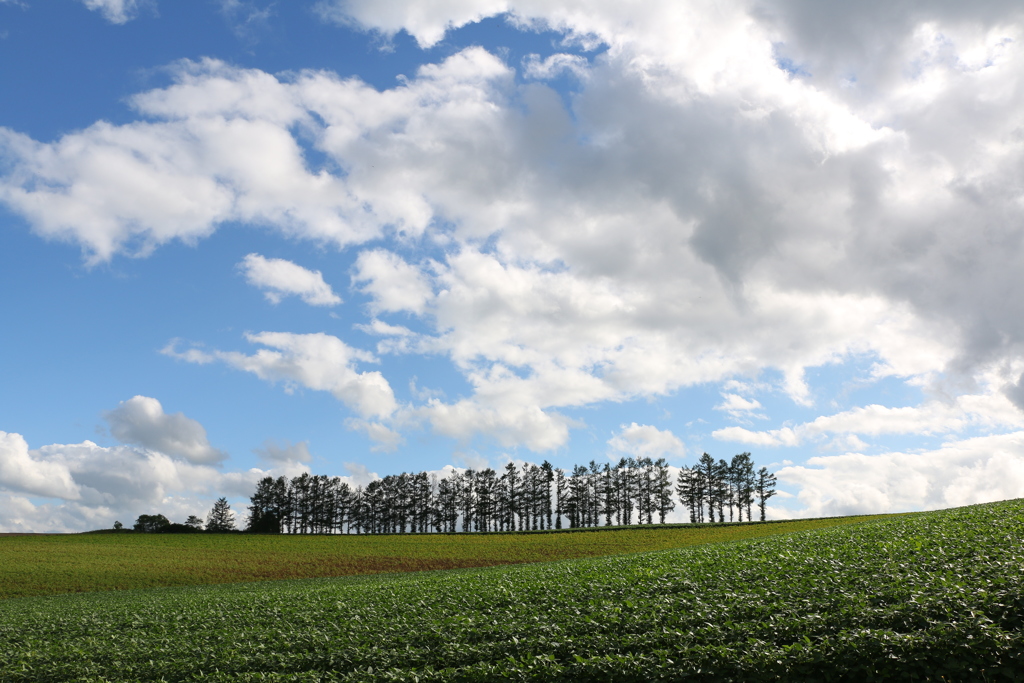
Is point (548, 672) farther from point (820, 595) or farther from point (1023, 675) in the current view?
point (1023, 675)

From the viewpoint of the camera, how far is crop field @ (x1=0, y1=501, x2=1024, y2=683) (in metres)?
11.2

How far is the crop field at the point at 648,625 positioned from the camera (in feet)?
36.8

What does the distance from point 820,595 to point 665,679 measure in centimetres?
528

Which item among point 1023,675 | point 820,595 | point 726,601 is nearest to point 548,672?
point 726,601

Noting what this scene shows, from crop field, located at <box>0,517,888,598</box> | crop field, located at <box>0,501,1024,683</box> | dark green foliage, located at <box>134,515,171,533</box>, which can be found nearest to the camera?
crop field, located at <box>0,501,1024,683</box>

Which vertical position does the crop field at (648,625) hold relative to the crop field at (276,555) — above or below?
above

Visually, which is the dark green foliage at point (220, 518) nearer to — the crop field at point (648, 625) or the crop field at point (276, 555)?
the crop field at point (276, 555)

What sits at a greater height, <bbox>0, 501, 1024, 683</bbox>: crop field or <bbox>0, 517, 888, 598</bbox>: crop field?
<bbox>0, 501, 1024, 683</bbox>: crop field

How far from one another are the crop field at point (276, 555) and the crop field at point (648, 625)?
27.4m

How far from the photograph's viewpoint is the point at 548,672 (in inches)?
504

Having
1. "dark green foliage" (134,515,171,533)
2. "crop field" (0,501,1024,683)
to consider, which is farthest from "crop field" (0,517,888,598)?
"dark green foliage" (134,515,171,533)

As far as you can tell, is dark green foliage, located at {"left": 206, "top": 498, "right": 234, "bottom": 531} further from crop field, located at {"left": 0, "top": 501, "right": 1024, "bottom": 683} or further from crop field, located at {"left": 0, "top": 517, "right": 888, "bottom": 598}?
crop field, located at {"left": 0, "top": 501, "right": 1024, "bottom": 683}

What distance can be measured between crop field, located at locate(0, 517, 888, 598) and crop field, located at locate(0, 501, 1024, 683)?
27351 mm

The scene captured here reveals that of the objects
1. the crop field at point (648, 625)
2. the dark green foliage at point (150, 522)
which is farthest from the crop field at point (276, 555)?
the dark green foliage at point (150, 522)
